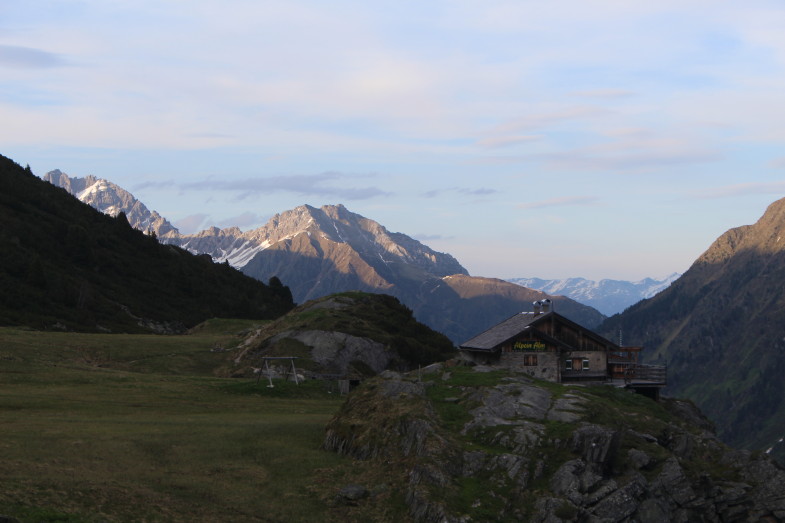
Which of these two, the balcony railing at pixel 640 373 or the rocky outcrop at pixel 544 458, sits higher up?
the balcony railing at pixel 640 373

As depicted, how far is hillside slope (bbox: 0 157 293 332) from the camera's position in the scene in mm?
122250

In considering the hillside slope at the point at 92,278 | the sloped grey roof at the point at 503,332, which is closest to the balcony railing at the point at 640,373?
the sloped grey roof at the point at 503,332

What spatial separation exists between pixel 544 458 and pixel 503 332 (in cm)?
2932

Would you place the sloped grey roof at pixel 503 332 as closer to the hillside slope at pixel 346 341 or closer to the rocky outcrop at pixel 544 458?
the hillside slope at pixel 346 341

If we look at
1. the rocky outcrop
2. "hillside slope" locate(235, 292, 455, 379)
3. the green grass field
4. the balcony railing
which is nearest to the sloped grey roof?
the balcony railing

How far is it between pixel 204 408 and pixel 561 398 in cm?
2687

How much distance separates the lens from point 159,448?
43375 millimetres

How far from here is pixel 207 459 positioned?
42.8m

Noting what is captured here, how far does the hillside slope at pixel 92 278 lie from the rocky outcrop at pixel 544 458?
73.3 m

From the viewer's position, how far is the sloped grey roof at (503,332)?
6812cm

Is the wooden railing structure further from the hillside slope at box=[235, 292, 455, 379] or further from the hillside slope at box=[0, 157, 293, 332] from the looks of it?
the hillside slope at box=[0, 157, 293, 332]

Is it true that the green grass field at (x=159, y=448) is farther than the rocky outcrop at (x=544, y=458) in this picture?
No

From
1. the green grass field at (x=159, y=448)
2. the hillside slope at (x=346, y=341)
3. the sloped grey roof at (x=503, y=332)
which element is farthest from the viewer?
the hillside slope at (x=346, y=341)

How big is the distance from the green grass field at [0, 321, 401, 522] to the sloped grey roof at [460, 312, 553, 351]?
14007mm
